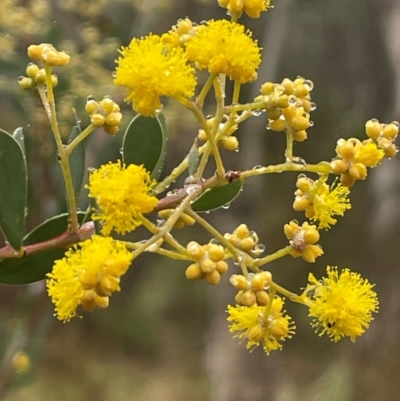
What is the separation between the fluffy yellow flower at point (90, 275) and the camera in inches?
19.7

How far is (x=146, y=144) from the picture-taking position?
639mm

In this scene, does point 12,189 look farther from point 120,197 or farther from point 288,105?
point 288,105

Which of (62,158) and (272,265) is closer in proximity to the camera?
(62,158)

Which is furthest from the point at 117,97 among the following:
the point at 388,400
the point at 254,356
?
the point at 388,400

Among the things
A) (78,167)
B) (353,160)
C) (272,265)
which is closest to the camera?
(353,160)

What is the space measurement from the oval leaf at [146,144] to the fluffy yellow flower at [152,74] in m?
0.08

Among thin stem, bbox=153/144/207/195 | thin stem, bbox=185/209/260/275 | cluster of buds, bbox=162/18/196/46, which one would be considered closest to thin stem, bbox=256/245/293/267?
thin stem, bbox=185/209/260/275

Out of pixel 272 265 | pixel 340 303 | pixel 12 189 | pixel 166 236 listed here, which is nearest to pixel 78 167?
pixel 12 189

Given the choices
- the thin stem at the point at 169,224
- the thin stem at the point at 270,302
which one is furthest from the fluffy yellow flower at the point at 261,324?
the thin stem at the point at 169,224

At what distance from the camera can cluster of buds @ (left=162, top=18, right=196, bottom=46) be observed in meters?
0.58

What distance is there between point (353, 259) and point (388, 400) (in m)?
0.80

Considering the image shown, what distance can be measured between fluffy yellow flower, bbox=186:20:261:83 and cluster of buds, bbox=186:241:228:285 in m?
0.16

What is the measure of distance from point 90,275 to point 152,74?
18 centimetres

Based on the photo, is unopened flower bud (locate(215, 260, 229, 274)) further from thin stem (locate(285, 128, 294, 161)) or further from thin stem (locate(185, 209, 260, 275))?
thin stem (locate(285, 128, 294, 161))
